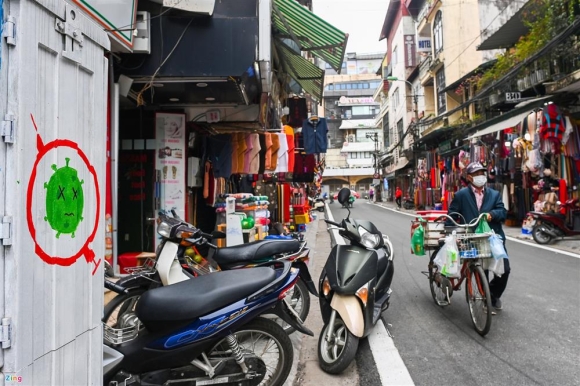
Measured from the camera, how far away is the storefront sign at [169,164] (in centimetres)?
656

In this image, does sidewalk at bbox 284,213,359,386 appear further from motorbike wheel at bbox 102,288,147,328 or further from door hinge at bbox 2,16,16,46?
door hinge at bbox 2,16,16,46

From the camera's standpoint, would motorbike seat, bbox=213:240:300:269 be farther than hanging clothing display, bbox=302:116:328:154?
No

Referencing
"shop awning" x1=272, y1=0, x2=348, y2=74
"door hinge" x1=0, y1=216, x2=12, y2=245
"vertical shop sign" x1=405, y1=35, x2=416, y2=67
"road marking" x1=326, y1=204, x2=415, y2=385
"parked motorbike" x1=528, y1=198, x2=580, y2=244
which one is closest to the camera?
"door hinge" x1=0, y1=216, x2=12, y2=245

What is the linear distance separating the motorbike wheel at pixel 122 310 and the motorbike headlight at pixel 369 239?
2.20 meters

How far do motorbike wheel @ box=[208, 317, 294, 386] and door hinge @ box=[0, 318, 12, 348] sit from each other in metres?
1.47

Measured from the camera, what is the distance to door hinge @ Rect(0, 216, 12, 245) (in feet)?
4.82

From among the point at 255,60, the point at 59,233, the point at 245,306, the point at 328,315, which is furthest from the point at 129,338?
the point at 255,60

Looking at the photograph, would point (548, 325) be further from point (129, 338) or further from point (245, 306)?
point (129, 338)

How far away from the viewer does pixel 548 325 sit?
14.2 ft

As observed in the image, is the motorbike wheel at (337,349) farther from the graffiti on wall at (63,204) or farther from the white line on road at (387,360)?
the graffiti on wall at (63,204)

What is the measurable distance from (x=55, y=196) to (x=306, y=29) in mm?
5643

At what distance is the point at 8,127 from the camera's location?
149cm

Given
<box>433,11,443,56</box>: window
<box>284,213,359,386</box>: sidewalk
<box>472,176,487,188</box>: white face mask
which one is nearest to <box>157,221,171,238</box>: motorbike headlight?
<box>284,213,359,386</box>: sidewalk

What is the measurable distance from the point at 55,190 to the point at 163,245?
2210mm
